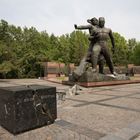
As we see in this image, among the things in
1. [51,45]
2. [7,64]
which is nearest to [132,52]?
[51,45]

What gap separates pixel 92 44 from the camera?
1406 centimetres

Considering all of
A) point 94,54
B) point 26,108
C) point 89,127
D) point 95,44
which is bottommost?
point 89,127

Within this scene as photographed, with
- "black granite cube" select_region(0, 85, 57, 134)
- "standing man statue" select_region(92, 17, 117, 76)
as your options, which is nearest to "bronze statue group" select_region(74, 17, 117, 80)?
"standing man statue" select_region(92, 17, 117, 76)

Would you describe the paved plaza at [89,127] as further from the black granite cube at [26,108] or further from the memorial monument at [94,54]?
the memorial monument at [94,54]

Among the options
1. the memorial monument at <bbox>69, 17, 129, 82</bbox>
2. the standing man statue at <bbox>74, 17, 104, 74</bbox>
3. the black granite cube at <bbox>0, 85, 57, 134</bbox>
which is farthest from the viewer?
the standing man statue at <bbox>74, 17, 104, 74</bbox>

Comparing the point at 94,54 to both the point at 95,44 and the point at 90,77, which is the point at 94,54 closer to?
the point at 95,44

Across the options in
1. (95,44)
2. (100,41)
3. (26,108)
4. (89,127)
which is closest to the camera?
(26,108)

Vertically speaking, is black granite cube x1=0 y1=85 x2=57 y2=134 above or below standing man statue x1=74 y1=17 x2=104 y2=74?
below

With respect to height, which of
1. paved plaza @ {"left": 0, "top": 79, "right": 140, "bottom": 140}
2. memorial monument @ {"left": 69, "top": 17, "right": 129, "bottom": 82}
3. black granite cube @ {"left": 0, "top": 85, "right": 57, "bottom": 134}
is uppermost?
memorial monument @ {"left": 69, "top": 17, "right": 129, "bottom": 82}

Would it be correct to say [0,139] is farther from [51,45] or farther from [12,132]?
[51,45]

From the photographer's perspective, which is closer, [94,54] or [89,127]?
[89,127]

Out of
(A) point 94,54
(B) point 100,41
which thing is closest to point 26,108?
(A) point 94,54

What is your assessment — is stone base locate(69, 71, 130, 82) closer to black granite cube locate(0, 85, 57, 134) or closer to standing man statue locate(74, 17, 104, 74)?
standing man statue locate(74, 17, 104, 74)

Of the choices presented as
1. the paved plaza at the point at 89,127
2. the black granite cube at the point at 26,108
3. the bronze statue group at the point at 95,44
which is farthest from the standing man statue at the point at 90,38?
the black granite cube at the point at 26,108
